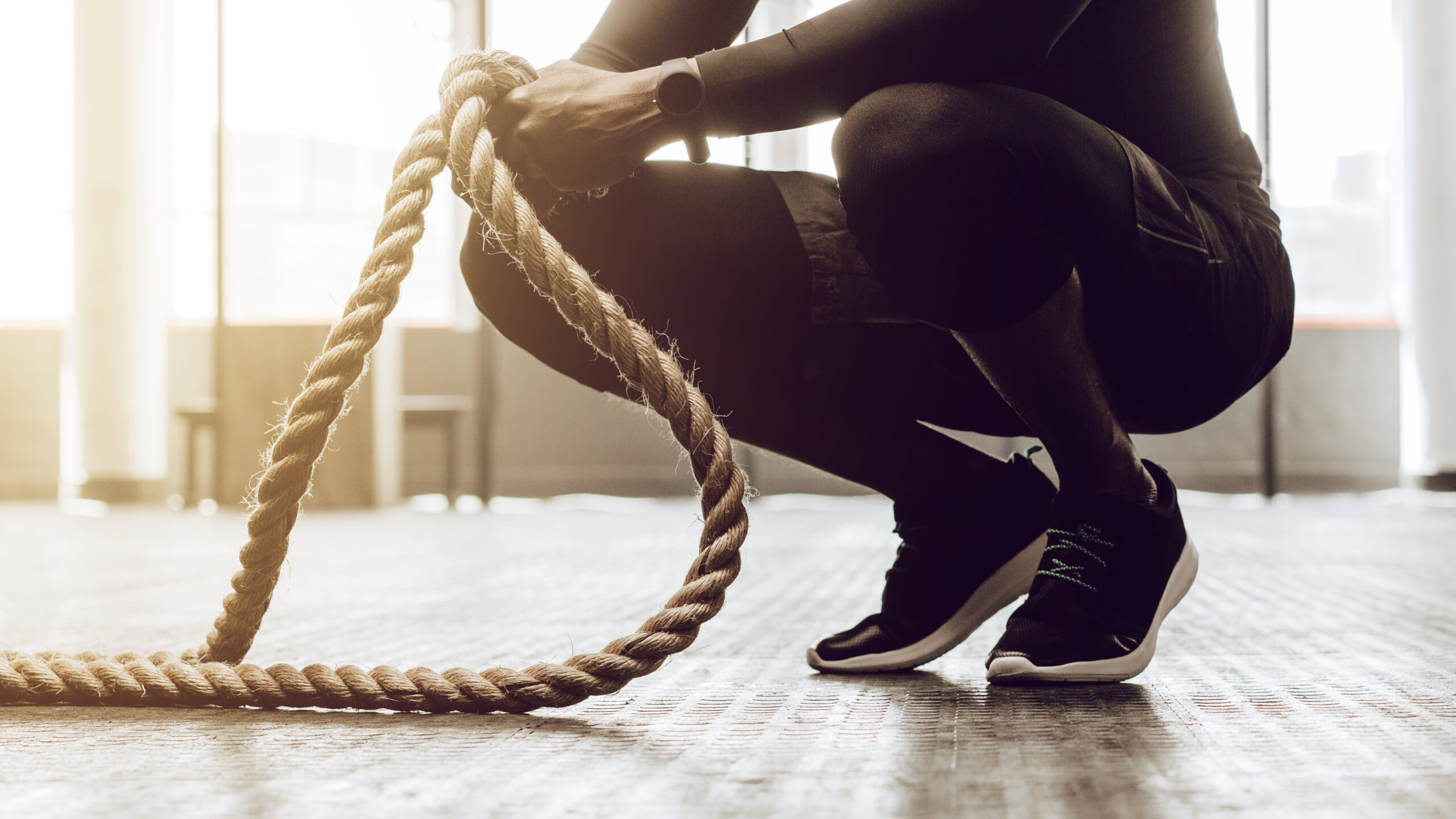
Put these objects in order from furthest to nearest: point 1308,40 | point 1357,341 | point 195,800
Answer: point 1357,341
point 1308,40
point 195,800

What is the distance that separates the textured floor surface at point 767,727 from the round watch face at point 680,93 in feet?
0.83

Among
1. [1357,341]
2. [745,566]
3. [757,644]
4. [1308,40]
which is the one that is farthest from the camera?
[1357,341]

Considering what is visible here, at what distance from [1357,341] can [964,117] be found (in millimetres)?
4680

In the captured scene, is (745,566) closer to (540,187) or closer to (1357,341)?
(540,187)

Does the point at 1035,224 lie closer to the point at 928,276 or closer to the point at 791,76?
the point at 928,276

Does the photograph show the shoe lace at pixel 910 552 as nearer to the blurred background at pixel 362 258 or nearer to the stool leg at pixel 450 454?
the blurred background at pixel 362 258

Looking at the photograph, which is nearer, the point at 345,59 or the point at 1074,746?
the point at 1074,746

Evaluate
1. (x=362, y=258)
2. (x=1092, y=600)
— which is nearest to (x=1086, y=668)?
(x=1092, y=600)

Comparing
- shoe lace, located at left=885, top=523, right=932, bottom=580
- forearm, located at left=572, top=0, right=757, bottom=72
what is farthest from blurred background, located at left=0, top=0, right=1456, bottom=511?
shoe lace, located at left=885, top=523, right=932, bottom=580

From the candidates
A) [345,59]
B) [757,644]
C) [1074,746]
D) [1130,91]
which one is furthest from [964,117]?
[345,59]

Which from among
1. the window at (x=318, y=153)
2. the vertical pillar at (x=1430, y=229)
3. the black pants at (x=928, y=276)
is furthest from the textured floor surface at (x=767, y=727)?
the window at (x=318, y=153)

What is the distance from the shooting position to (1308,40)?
427 centimetres

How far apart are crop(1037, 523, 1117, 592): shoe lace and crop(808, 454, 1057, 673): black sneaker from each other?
79 mm

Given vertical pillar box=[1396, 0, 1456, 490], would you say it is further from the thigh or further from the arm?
the arm
